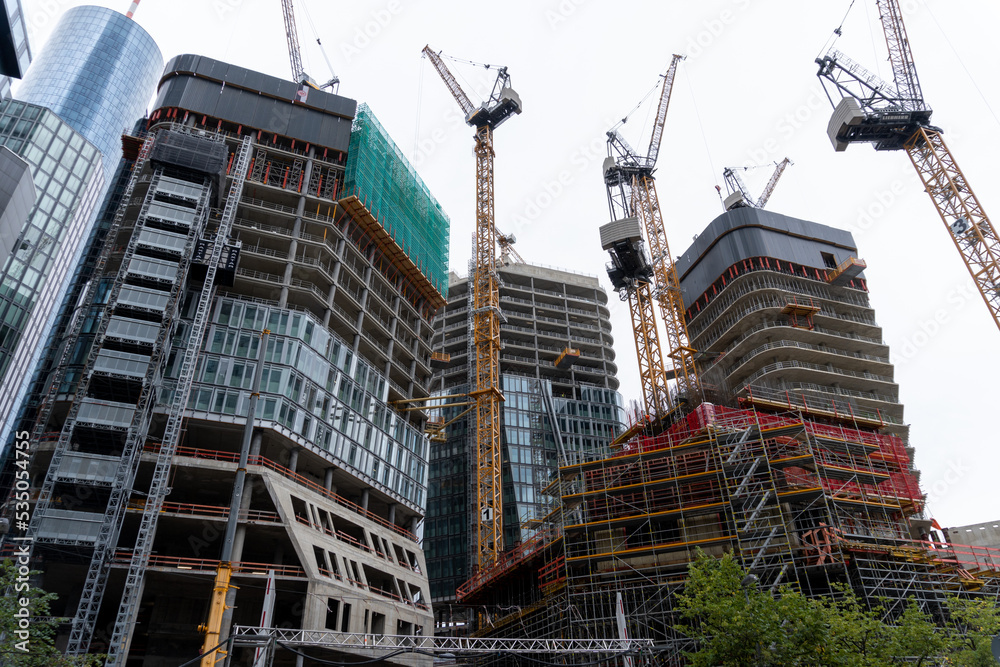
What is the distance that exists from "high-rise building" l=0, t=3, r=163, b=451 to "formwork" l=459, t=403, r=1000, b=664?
47693mm

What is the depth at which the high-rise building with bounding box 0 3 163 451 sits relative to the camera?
92062mm

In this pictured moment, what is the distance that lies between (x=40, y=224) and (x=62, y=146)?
47.5 feet

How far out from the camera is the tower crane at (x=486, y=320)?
67.6 m

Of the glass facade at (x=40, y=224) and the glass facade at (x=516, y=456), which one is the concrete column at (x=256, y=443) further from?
the glass facade at (x=40, y=224)

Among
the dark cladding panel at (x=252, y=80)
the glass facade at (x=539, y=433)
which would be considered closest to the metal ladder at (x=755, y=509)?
the glass facade at (x=539, y=433)

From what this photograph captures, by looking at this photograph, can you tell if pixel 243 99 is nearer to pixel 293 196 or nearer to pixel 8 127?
pixel 293 196

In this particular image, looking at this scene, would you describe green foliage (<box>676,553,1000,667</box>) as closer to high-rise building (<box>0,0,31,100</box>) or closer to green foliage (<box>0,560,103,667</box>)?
green foliage (<box>0,560,103,667</box>)

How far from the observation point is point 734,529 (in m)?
42.3

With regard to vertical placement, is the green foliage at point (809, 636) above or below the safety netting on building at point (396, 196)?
below

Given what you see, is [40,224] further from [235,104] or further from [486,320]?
[486,320]

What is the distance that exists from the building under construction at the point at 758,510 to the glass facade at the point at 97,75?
468 ft

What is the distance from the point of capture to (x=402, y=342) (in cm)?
7300

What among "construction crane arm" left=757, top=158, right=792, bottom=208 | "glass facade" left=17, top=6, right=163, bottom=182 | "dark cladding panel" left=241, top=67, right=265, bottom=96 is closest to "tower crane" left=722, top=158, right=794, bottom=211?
"construction crane arm" left=757, top=158, right=792, bottom=208

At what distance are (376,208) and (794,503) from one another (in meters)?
46.0
